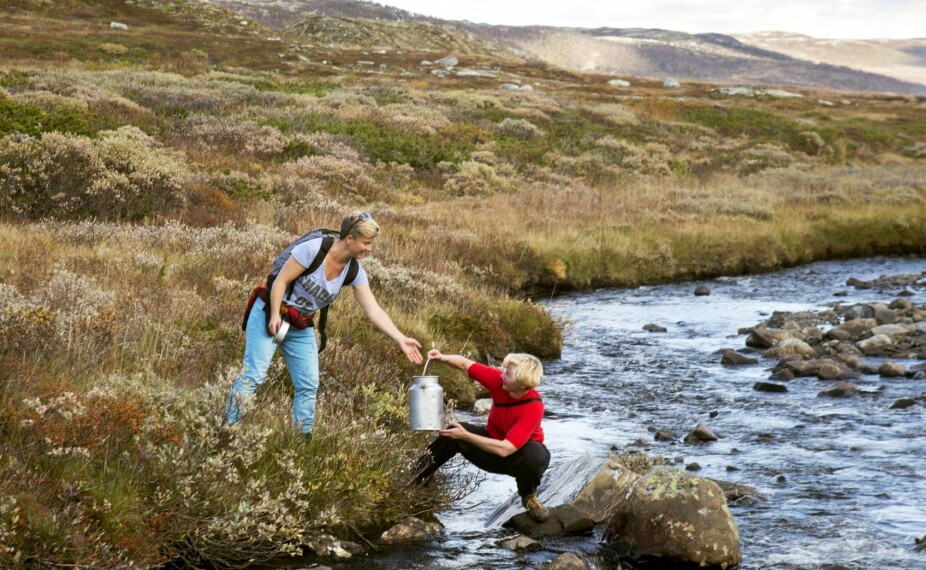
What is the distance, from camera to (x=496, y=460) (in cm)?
730

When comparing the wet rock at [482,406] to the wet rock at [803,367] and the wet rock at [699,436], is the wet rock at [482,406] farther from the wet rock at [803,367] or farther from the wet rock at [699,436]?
the wet rock at [803,367]

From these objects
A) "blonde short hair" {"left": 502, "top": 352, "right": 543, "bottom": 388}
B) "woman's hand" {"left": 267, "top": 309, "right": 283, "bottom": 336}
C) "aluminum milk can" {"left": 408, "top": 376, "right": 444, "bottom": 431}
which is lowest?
"aluminum milk can" {"left": 408, "top": 376, "right": 444, "bottom": 431}

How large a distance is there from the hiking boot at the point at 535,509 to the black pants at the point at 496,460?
0.15 ft

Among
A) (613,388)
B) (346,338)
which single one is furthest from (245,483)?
(613,388)

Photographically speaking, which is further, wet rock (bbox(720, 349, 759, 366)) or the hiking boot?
wet rock (bbox(720, 349, 759, 366))

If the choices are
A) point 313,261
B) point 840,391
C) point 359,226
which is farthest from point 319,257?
point 840,391

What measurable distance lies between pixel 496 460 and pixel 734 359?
7.48 meters

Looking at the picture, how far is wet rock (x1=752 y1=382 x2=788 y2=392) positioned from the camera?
39.5 ft

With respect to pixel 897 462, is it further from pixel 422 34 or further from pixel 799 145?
pixel 422 34

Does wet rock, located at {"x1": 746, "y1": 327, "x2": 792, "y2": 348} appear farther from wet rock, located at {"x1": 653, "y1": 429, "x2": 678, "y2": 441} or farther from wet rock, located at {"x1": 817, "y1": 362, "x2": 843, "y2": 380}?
wet rock, located at {"x1": 653, "y1": 429, "x2": 678, "y2": 441}

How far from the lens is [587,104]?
47.0 metres

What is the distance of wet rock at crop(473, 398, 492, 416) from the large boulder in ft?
11.6

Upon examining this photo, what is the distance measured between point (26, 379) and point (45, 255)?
18.1 feet

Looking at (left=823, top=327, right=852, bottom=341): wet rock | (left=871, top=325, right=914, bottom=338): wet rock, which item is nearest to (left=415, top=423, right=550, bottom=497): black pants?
(left=823, top=327, right=852, bottom=341): wet rock
